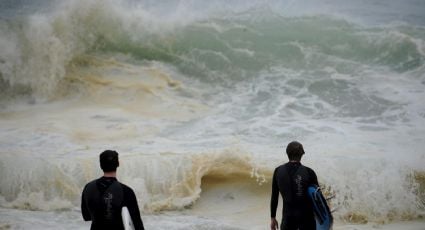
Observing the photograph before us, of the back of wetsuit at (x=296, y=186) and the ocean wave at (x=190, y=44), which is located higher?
the ocean wave at (x=190, y=44)

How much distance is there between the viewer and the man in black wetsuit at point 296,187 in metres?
5.23

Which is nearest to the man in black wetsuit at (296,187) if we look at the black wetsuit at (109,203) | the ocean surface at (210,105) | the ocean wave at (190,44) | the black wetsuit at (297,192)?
the black wetsuit at (297,192)

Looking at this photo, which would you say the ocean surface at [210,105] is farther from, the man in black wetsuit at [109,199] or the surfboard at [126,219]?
the surfboard at [126,219]

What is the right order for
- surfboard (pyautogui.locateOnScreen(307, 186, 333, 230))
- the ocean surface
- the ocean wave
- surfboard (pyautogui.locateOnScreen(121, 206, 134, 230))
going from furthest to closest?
the ocean wave, the ocean surface, surfboard (pyautogui.locateOnScreen(307, 186, 333, 230)), surfboard (pyautogui.locateOnScreen(121, 206, 134, 230))

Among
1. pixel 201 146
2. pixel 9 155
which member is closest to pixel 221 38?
pixel 201 146

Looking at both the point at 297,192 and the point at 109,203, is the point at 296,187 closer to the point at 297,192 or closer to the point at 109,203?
the point at 297,192

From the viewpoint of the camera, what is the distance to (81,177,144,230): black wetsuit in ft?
14.7

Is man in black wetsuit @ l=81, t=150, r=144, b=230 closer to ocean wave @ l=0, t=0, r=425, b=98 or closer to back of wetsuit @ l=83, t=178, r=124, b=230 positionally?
back of wetsuit @ l=83, t=178, r=124, b=230

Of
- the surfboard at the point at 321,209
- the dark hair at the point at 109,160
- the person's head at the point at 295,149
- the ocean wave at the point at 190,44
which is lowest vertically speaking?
the surfboard at the point at 321,209

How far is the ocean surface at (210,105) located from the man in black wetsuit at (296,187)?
9.07 feet

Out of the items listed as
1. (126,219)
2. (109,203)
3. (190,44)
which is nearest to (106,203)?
(109,203)

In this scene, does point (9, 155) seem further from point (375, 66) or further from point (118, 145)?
point (375, 66)

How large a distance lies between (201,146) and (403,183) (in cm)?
307

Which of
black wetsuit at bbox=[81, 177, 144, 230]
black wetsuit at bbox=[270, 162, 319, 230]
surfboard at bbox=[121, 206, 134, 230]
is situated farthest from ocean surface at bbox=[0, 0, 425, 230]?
surfboard at bbox=[121, 206, 134, 230]
